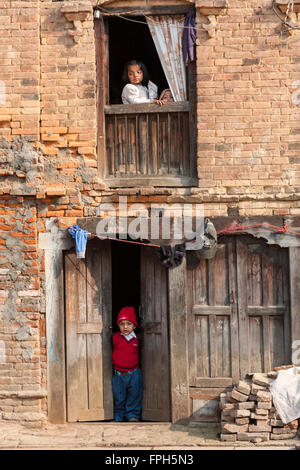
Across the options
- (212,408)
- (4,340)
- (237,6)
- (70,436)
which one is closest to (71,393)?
(70,436)

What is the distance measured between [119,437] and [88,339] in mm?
1289

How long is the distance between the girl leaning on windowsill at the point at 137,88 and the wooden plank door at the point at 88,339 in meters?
1.95

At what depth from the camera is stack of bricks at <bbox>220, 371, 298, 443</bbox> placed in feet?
22.5

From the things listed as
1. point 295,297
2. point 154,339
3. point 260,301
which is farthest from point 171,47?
point 154,339

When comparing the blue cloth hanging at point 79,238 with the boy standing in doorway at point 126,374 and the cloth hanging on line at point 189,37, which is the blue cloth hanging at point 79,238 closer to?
the boy standing in doorway at point 126,374

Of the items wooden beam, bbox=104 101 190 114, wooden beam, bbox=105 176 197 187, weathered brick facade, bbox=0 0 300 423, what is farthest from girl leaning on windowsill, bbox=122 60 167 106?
wooden beam, bbox=105 176 197 187

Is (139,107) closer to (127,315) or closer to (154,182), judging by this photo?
(154,182)

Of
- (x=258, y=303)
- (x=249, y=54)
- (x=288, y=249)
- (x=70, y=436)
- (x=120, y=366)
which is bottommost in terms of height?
(x=70, y=436)

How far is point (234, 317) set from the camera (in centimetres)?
759

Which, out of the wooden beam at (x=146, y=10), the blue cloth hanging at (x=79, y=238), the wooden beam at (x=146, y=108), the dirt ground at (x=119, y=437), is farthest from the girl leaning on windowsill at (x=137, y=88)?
the dirt ground at (x=119, y=437)

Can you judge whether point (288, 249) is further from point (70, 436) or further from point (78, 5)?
point (78, 5)

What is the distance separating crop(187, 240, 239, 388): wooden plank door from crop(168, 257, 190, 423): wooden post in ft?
0.36

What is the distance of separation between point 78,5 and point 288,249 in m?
3.98

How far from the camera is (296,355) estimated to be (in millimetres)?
7430
